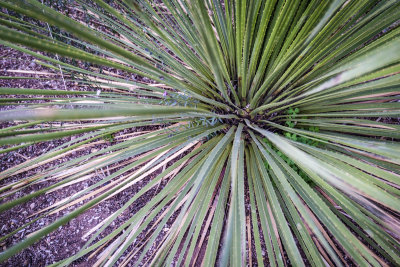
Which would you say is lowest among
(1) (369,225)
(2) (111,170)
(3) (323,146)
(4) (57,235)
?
(4) (57,235)

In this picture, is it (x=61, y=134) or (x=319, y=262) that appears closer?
(x=61, y=134)

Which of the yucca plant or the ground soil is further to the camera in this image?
the ground soil

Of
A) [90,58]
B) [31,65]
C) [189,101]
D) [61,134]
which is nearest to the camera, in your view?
[90,58]

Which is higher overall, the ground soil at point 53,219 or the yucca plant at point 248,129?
the yucca plant at point 248,129

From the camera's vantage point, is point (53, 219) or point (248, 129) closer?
point (248, 129)

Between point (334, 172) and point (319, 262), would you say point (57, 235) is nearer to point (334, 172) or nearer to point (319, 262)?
point (319, 262)

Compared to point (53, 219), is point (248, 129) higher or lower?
higher

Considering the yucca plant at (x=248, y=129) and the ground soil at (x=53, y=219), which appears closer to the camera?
the yucca plant at (x=248, y=129)

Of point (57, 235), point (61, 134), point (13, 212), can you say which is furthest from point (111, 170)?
point (61, 134)

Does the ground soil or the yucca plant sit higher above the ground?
the yucca plant

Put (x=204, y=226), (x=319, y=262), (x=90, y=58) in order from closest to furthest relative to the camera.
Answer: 1. (x=90, y=58)
2. (x=319, y=262)
3. (x=204, y=226)

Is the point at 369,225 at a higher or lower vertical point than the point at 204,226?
higher
